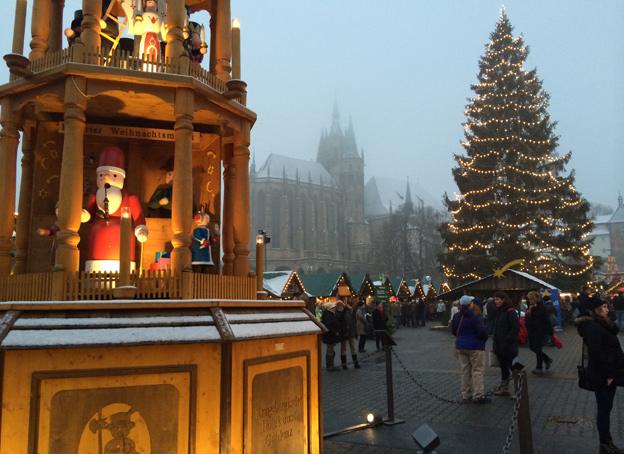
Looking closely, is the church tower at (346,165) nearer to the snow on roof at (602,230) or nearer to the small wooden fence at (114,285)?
the snow on roof at (602,230)

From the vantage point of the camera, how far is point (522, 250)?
2931 cm

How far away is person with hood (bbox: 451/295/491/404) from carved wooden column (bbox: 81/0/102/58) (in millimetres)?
7361

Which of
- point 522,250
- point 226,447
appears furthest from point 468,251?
point 226,447

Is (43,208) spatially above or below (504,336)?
above

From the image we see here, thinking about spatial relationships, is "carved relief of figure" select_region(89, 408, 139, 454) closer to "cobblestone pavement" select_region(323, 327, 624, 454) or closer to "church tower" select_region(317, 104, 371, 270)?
"cobblestone pavement" select_region(323, 327, 624, 454)

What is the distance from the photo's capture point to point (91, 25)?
4.86 meters

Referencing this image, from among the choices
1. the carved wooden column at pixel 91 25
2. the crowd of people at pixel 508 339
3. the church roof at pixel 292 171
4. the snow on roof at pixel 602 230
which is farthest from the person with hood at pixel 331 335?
the snow on roof at pixel 602 230

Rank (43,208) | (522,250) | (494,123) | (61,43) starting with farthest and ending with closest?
(494,123), (522,250), (61,43), (43,208)

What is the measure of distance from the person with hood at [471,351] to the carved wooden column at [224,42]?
19.8 feet

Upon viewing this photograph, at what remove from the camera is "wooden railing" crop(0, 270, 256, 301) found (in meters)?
4.22

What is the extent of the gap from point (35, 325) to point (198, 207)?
2.82 meters

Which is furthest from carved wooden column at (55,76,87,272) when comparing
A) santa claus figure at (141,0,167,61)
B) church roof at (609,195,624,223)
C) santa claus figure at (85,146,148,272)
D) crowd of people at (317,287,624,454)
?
church roof at (609,195,624,223)

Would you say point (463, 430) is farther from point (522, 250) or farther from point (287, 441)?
point (522, 250)

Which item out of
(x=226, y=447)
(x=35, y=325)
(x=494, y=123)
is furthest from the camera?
(x=494, y=123)
